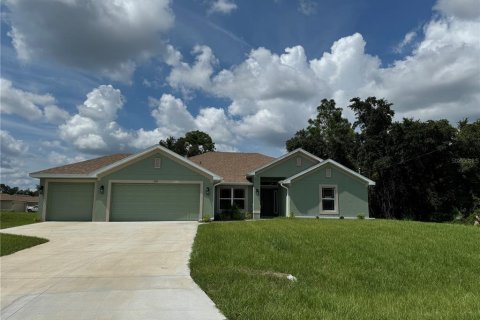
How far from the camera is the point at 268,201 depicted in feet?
91.9

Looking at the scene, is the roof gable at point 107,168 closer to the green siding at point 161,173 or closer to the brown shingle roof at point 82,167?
the brown shingle roof at point 82,167

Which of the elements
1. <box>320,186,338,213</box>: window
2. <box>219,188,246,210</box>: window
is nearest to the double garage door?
<box>219,188,246,210</box>: window

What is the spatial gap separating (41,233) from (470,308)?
1451cm

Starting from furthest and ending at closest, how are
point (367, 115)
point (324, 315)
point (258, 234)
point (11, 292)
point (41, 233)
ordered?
point (367, 115)
point (41, 233)
point (258, 234)
point (11, 292)
point (324, 315)

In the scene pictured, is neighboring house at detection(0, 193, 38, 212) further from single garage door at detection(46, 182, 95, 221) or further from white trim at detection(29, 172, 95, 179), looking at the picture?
white trim at detection(29, 172, 95, 179)

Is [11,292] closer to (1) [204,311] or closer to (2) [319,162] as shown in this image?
(1) [204,311]

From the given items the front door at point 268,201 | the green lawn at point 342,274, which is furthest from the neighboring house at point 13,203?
the green lawn at point 342,274

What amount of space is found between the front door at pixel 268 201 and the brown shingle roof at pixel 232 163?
1.94 metres

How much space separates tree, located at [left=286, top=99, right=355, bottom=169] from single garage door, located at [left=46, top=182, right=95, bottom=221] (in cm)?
2367

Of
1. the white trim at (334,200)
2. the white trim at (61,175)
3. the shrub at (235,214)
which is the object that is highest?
the white trim at (61,175)

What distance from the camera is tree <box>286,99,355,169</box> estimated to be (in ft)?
122

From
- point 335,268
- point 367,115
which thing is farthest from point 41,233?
point 367,115

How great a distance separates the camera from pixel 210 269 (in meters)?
8.21

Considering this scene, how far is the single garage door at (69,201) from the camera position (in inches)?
846
